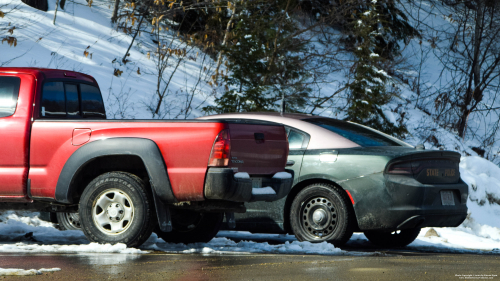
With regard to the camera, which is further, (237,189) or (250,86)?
(250,86)

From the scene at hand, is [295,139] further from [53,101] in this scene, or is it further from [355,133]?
[53,101]

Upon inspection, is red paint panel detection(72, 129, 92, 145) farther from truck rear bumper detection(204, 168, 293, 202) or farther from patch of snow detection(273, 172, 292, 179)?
patch of snow detection(273, 172, 292, 179)

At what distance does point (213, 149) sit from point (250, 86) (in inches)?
322

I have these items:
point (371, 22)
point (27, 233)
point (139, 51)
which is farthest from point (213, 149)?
point (139, 51)

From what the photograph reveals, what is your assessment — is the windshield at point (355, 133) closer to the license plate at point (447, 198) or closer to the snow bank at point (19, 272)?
the license plate at point (447, 198)

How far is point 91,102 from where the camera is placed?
25.4ft

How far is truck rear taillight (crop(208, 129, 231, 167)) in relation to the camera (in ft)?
19.4

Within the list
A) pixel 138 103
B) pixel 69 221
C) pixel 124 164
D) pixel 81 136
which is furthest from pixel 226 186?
pixel 138 103

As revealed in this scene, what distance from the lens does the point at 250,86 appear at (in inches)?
551

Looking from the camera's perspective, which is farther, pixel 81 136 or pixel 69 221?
pixel 69 221

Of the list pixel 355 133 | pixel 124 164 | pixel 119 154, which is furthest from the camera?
pixel 355 133

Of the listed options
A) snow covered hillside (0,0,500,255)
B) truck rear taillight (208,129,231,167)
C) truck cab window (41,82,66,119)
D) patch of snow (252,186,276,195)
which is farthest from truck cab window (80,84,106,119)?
patch of snow (252,186,276,195)

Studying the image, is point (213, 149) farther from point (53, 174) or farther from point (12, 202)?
point (12, 202)

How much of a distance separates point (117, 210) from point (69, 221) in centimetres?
215
